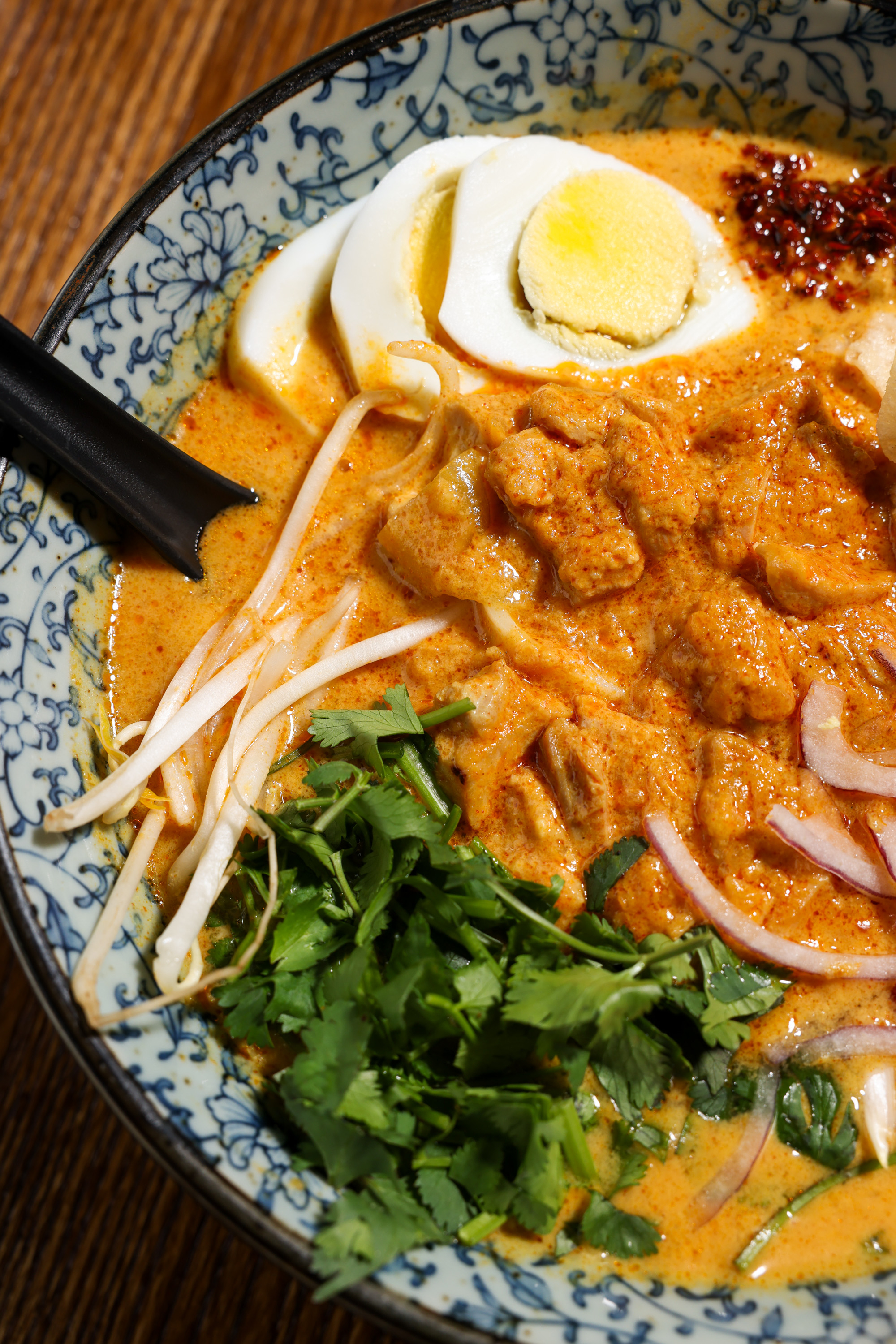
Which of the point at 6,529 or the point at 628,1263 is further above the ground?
the point at 6,529

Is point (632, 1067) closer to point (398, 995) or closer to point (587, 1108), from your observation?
point (587, 1108)

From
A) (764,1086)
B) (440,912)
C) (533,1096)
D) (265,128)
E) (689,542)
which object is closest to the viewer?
(533,1096)

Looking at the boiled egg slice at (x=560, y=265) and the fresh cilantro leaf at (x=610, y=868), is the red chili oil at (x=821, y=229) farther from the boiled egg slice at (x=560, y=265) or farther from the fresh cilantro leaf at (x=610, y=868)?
the fresh cilantro leaf at (x=610, y=868)

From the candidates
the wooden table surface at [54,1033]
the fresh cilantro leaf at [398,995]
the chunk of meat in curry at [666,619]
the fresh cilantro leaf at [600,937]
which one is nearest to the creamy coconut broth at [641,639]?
the chunk of meat in curry at [666,619]

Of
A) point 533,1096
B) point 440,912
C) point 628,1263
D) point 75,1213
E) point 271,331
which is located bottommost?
point 628,1263

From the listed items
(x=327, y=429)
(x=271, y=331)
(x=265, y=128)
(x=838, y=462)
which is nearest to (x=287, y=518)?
(x=327, y=429)

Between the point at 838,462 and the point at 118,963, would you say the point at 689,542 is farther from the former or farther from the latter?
the point at 118,963
